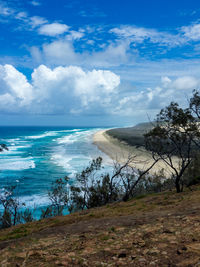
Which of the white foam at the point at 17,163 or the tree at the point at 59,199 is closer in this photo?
the tree at the point at 59,199

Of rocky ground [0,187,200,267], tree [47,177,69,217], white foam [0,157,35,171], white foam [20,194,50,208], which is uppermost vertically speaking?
white foam [0,157,35,171]

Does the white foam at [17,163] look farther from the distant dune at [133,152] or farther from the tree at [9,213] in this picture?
the tree at [9,213]

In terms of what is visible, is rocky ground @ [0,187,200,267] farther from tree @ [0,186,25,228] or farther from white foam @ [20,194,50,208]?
white foam @ [20,194,50,208]

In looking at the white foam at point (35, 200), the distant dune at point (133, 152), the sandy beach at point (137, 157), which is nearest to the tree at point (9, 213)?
the white foam at point (35, 200)

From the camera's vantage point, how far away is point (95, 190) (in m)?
→ 27.8

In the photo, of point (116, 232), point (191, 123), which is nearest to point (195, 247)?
point (116, 232)

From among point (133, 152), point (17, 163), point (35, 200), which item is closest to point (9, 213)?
point (35, 200)

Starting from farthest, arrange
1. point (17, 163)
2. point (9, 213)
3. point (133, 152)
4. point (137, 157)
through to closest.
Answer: point (133, 152) → point (137, 157) → point (17, 163) → point (9, 213)

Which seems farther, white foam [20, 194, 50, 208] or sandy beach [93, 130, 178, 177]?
sandy beach [93, 130, 178, 177]

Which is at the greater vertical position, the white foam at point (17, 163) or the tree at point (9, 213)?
the white foam at point (17, 163)

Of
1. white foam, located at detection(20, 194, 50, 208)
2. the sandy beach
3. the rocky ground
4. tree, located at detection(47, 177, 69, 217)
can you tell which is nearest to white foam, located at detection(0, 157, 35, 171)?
white foam, located at detection(20, 194, 50, 208)

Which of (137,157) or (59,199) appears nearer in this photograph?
(59,199)

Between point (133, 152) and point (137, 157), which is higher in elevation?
point (133, 152)

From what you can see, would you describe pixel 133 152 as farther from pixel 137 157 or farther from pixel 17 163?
pixel 17 163
